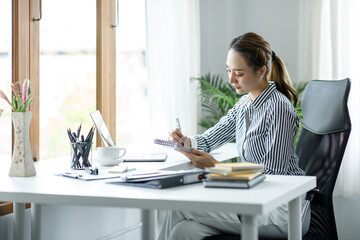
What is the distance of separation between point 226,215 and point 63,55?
1394mm

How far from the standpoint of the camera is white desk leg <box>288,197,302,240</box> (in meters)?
1.57

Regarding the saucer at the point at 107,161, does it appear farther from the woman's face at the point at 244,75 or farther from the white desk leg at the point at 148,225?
the woman's face at the point at 244,75

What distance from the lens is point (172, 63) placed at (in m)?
3.32

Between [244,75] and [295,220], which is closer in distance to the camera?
[295,220]

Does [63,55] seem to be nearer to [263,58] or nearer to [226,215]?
[263,58]

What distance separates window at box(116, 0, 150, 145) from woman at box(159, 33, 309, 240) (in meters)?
1.11

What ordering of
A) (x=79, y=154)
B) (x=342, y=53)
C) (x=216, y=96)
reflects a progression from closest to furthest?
(x=79, y=154) < (x=216, y=96) < (x=342, y=53)

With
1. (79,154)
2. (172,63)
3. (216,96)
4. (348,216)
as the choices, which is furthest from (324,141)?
(348,216)

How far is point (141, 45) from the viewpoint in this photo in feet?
11.1

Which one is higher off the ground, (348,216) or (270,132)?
(270,132)

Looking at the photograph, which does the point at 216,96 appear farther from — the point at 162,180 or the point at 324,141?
the point at 162,180

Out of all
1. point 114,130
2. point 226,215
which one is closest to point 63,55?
point 114,130

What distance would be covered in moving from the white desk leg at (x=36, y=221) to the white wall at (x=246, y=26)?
7.29ft

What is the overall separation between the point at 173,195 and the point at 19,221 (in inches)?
32.4
